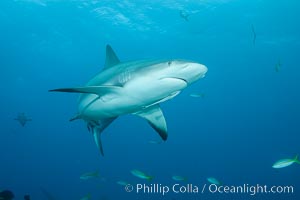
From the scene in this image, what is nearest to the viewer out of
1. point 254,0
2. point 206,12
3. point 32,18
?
point 254,0

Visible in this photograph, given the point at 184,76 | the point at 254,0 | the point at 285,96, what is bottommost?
the point at 184,76

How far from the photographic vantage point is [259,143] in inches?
3780

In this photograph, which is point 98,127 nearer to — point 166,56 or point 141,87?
point 141,87

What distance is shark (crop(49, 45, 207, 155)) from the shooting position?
11.5 feet

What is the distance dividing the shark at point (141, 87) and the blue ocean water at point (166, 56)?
7.26 m

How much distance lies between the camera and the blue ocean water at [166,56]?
23406mm

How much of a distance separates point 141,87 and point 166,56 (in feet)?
102

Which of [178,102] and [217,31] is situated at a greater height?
[178,102]

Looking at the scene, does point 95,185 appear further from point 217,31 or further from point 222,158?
point 222,158

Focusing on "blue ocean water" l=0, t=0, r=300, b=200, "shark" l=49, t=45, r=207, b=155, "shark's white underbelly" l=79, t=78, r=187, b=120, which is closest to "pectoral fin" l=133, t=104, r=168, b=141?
"shark" l=49, t=45, r=207, b=155

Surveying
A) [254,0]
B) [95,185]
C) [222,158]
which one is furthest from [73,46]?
[222,158]

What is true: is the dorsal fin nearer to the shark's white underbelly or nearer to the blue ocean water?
the shark's white underbelly

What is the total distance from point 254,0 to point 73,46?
2143 centimetres

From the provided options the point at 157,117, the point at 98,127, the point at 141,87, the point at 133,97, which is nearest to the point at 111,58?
the point at 98,127
